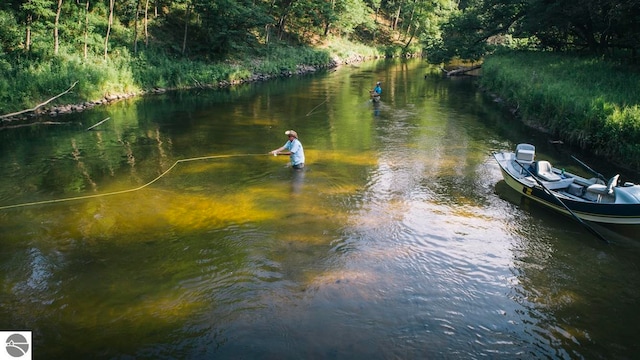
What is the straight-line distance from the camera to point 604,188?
10898mm

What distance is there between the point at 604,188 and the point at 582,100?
8364mm

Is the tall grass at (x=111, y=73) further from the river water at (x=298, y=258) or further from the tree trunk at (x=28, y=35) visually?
the river water at (x=298, y=258)

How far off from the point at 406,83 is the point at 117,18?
22.9 m

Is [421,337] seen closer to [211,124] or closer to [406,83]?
[211,124]

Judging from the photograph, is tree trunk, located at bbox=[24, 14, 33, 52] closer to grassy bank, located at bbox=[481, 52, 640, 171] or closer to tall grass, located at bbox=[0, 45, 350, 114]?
A: tall grass, located at bbox=[0, 45, 350, 114]

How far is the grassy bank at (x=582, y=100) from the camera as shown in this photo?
49.1ft

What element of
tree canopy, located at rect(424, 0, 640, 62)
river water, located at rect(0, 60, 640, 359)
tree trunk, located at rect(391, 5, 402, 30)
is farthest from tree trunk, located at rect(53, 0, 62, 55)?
tree trunk, located at rect(391, 5, 402, 30)

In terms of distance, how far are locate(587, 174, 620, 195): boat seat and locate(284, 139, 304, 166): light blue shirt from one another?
8205mm

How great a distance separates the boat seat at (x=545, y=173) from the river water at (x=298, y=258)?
86 cm

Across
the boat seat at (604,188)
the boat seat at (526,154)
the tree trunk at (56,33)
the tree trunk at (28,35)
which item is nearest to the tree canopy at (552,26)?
the boat seat at (526,154)

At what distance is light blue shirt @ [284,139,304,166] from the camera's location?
14.3 m

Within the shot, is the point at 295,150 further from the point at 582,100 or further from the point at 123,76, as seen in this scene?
the point at 123,76

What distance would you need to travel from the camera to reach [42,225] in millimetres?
10836

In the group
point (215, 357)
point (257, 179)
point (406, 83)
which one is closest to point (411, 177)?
point (257, 179)
